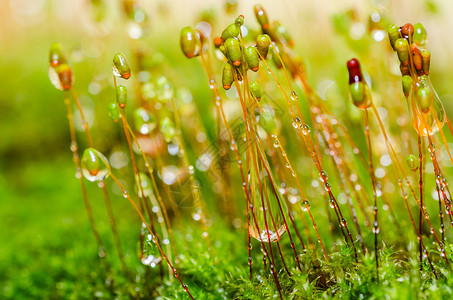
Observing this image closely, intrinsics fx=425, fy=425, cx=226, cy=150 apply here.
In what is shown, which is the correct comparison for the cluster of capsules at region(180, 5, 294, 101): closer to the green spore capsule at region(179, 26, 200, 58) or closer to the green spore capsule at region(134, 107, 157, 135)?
the green spore capsule at region(179, 26, 200, 58)

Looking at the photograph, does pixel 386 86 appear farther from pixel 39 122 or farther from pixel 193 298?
pixel 39 122

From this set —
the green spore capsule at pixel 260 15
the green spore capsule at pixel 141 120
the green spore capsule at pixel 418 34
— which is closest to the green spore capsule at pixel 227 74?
the green spore capsule at pixel 260 15

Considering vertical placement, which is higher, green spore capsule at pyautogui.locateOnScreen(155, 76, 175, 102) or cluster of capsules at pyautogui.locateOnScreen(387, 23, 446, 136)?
green spore capsule at pyautogui.locateOnScreen(155, 76, 175, 102)

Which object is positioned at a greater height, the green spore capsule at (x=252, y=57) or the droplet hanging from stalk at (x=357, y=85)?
the green spore capsule at (x=252, y=57)

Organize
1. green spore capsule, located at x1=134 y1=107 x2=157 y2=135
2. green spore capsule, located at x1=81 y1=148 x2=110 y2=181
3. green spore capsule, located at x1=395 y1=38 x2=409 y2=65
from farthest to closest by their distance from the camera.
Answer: green spore capsule, located at x1=134 y1=107 x2=157 y2=135 → green spore capsule, located at x1=81 y1=148 x2=110 y2=181 → green spore capsule, located at x1=395 y1=38 x2=409 y2=65

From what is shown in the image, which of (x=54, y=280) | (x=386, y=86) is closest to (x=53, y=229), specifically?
(x=54, y=280)

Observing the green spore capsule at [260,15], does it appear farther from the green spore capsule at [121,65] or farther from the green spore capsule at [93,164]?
the green spore capsule at [93,164]

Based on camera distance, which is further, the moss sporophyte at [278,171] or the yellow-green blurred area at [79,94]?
the yellow-green blurred area at [79,94]

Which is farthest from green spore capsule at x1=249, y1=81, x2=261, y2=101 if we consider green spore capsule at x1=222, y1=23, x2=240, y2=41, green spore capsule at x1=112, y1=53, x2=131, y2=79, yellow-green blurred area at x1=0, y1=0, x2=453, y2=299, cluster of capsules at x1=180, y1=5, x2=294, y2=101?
yellow-green blurred area at x1=0, y1=0, x2=453, y2=299
